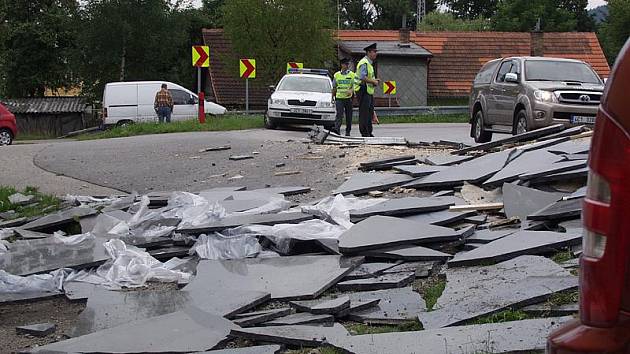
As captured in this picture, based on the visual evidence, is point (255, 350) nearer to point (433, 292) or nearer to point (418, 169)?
point (433, 292)

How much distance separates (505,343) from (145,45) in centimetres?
4117

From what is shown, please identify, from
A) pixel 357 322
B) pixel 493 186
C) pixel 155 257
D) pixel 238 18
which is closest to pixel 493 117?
pixel 493 186

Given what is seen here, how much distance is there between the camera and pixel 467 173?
29.5 feet

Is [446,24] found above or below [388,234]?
above

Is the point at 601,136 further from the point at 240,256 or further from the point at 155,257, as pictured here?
the point at 155,257

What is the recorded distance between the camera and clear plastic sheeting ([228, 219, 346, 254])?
6.91 m

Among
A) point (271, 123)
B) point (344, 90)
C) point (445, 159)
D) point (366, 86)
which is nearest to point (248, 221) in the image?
point (445, 159)

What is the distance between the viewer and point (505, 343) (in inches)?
165

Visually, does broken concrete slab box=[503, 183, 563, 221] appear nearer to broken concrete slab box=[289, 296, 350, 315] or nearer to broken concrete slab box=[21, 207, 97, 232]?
broken concrete slab box=[289, 296, 350, 315]

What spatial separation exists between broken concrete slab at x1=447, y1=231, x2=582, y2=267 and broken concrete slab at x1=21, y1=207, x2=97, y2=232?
14.1 feet

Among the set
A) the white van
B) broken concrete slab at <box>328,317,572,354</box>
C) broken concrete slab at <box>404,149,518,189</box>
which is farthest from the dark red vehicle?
the white van

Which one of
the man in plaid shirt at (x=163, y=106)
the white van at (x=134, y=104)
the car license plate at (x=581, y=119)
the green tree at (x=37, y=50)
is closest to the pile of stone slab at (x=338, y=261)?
the car license plate at (x=581, y=119)

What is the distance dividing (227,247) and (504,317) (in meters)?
2.89

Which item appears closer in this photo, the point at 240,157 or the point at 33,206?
the point at 33,206
